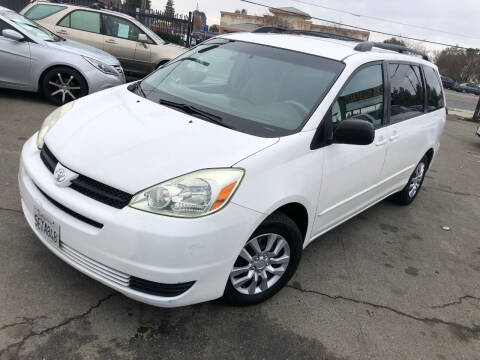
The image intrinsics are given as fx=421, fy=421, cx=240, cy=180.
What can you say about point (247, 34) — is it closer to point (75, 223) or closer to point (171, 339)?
point (75, 223)

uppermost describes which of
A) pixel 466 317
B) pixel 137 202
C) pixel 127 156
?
pixel 127 156

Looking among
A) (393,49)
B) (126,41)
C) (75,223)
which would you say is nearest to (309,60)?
(393,49)

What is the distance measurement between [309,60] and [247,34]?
901 mm

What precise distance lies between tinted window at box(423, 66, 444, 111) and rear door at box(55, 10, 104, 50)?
7018mm

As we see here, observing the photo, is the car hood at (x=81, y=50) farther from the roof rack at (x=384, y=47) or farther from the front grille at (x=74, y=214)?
the front grille at (x=74, y=214)

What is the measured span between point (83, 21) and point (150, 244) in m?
8.46

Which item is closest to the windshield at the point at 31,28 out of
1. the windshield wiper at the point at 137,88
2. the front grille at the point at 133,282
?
the windshield wiper at the point at 137,88

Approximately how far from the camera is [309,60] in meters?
3.26

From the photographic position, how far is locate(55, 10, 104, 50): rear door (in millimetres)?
9016

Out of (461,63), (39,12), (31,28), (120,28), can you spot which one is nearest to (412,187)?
(31,28)

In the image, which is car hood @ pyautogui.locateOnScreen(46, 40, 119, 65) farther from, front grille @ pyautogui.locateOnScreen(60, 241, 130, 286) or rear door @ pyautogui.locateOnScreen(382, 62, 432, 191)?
front grille @ pyautogui.locateOnScreen(60, 241, 130, 286)

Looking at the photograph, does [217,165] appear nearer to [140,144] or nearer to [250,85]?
[140,144]

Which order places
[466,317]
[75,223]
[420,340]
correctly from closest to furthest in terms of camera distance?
1. [75,223]
2. [420,340]
3. [466,317]

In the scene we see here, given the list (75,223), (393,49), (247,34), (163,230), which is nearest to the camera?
(163,230)
